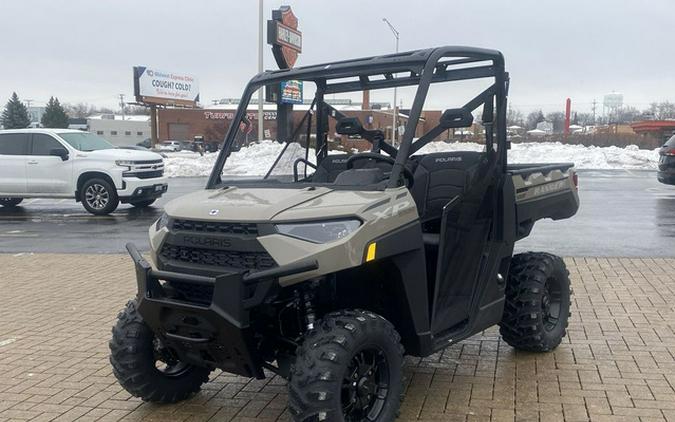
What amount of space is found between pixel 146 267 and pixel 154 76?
199ft

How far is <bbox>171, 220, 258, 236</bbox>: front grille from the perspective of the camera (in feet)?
11.2

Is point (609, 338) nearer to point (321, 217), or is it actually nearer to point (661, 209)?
point (321, 217)

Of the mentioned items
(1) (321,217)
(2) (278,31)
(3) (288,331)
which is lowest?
(3) (288,331)

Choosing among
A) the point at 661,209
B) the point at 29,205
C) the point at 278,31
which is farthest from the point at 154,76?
the point at 661,209

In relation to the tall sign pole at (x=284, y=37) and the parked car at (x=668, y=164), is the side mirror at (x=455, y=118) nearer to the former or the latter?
the parked car at (x=668, y=164)

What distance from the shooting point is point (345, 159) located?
4.71 m

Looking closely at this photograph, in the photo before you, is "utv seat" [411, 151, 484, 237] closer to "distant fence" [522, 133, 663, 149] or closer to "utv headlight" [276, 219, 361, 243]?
"utv headlight" [276, 219, 361, 243]

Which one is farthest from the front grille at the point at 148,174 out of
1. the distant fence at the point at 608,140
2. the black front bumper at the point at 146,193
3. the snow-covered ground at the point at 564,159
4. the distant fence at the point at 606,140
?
the distant fence at the point at 608,140

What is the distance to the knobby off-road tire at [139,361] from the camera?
13.1 ft

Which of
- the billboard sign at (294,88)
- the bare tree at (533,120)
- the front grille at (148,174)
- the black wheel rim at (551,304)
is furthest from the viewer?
the bare tree at (533,120)

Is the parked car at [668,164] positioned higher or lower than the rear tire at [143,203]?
higher

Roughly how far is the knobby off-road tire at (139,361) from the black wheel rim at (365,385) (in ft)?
4.23

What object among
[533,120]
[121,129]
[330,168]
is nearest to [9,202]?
[330,168]

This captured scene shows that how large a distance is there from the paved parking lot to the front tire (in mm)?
7507
